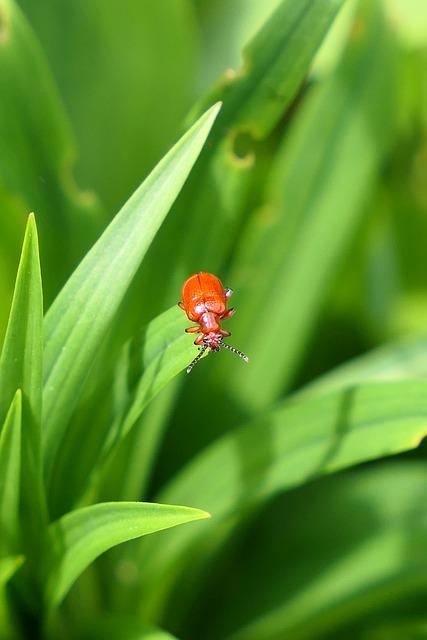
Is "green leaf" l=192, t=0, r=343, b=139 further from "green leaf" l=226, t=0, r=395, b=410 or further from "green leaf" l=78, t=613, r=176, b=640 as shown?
"green leaf" l=78, t=613, r=176, b=640

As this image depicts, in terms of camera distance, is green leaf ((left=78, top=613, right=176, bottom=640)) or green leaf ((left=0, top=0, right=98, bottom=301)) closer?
green leaf ((left=78, top=613, right=176, bottom=640))

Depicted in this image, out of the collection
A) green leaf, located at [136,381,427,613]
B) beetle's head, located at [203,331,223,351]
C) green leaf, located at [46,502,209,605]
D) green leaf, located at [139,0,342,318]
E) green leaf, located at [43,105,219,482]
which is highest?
green leaf, located at [139,0,342,318]

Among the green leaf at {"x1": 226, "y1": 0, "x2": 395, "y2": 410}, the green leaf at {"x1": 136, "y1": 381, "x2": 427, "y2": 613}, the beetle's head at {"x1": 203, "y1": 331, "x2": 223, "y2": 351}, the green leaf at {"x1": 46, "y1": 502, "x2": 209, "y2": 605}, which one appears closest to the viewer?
the green leaf at {"x1": 46, "y1": 502, "x2": 209, "y2": 605}

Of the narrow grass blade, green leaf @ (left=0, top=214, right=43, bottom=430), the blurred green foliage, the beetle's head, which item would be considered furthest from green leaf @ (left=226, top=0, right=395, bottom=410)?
green leaf @ (left=0, top=214, right=43, bottom=430)

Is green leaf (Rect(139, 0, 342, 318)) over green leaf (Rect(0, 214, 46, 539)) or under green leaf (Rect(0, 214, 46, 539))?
over

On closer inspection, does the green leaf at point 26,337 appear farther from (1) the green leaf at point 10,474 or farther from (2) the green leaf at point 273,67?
(2) the green leaf at point 273,67

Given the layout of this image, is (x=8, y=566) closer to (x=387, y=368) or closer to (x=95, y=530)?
(x=95, y=530)

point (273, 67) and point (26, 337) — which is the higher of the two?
point (273, 67)

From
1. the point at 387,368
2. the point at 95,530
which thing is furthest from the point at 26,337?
the point at 387,368
